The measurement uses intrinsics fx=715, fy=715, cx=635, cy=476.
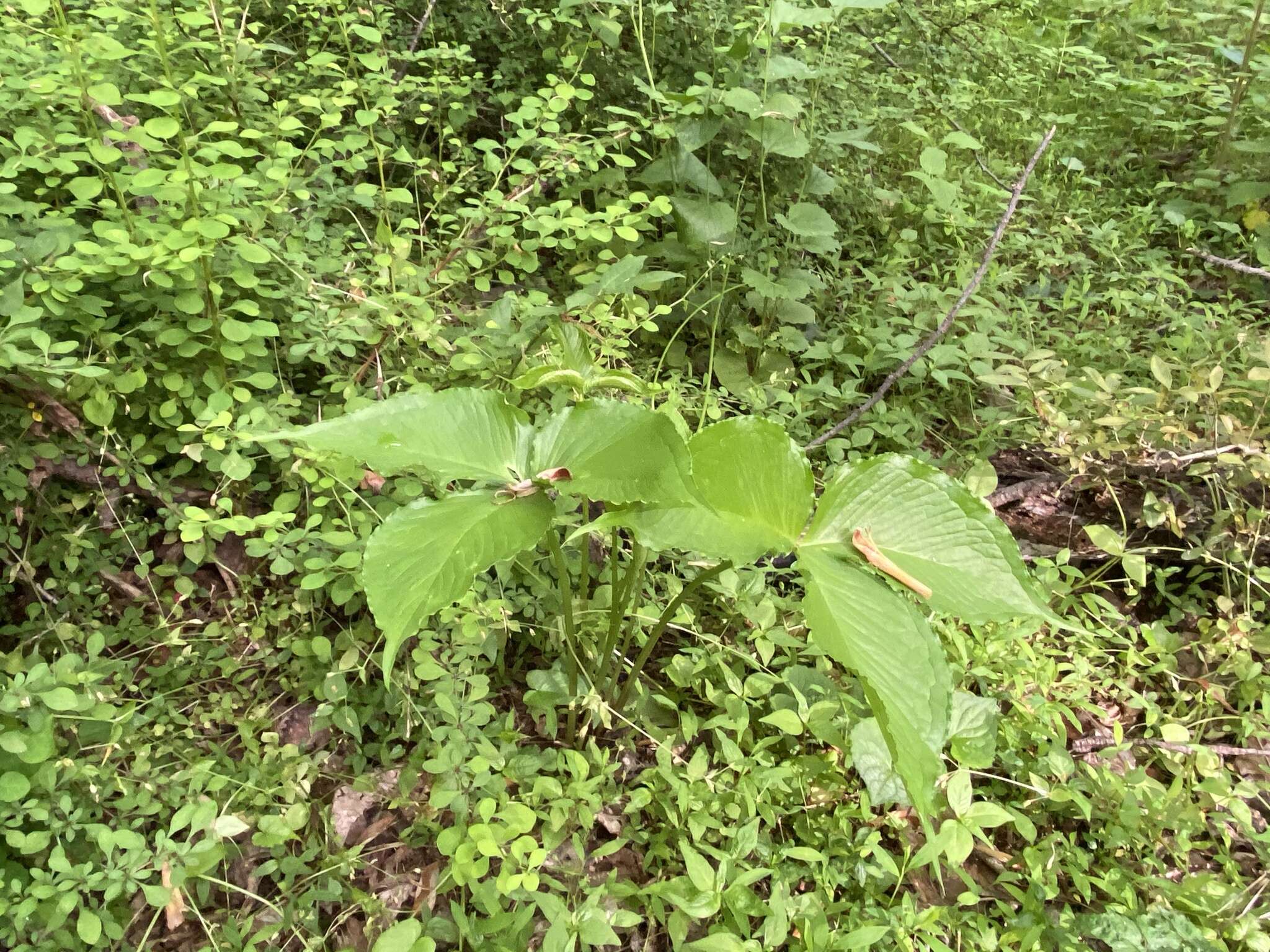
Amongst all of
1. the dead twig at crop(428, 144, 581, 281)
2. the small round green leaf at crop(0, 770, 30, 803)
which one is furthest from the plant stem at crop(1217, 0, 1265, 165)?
the small round green leaf at crop(0, 770, 30, 803)

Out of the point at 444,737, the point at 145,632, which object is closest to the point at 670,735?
the point at 444,737

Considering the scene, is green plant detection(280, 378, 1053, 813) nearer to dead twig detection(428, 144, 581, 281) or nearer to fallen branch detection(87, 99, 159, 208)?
dead twig detection(428, 144, 581, 281)

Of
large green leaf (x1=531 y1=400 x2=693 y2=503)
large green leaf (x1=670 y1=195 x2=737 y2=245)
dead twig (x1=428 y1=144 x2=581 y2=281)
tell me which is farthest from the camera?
large green leaf (x1=670 y1=195 x2=737 y2=245)

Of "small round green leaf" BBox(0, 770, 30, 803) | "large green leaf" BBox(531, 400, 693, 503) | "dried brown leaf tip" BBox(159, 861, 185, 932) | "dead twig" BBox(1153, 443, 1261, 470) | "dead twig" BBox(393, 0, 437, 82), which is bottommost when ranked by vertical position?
"dried brown leaf tip" BBox(159, 861, 185, 932)

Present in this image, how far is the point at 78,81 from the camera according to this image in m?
1.50

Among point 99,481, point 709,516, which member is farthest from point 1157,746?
point 99,481

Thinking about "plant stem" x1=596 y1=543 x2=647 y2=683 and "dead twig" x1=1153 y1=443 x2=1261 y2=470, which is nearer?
"plant stem" x1=596 y1=543 x2=647 y2=683

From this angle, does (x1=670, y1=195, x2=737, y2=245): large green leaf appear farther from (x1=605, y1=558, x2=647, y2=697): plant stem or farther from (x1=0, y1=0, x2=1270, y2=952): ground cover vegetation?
(x1=605, y1=558, x2=647, y2=697): plant stem

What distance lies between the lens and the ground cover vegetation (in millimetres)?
1062

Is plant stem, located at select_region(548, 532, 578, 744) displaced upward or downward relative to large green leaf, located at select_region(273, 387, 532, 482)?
downward

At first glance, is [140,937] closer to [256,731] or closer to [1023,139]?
[256,731]

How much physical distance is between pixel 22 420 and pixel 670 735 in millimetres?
1448

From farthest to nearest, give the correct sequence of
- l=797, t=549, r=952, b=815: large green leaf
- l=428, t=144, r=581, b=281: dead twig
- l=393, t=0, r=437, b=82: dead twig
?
1. l=393, t=0, r=437, b=82: dead twig
2. l=428, t=144, r=581, b=281: dead twig
3. l=797, t=549, r=952, b=815: large green leaf

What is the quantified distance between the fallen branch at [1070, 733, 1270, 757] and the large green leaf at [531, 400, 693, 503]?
1.22 m
